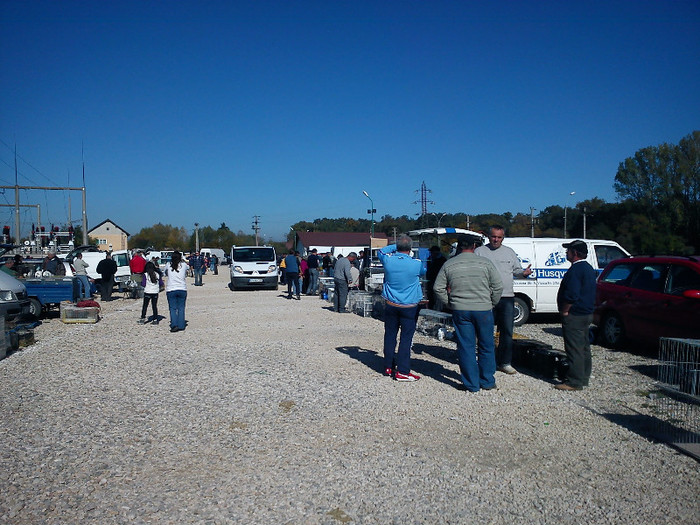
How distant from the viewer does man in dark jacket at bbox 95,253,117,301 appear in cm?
1881

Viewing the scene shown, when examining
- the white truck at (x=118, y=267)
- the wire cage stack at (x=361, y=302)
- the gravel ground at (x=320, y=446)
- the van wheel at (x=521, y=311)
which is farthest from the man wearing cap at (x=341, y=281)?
the white truck at (x=118, y=267)

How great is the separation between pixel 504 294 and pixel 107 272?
1592cm

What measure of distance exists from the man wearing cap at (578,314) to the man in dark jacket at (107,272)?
16.6 m

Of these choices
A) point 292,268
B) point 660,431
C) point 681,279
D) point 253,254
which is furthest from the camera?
point 253,254

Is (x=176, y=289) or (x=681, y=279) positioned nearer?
(x=681, y=279)

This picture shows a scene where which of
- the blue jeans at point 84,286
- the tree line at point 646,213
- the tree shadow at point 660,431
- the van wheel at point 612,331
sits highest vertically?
the tree line at point 646,213

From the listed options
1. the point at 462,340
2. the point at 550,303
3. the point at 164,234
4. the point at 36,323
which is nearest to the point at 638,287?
the point at 550,303

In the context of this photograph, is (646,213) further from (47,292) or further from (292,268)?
(47,292)

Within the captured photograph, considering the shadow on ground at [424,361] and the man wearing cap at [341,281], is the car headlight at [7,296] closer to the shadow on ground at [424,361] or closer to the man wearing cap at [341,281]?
the shadow on ground at [424,361]

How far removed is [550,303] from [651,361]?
392 cm

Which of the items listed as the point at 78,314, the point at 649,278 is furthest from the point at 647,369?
the point at 78,314

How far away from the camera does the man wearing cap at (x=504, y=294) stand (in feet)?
24.6

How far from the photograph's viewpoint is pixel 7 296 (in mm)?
10859

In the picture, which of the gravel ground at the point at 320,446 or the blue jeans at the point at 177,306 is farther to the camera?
A: the blue jeans at the point at 177,306
